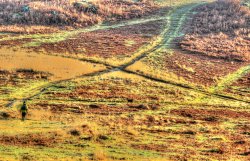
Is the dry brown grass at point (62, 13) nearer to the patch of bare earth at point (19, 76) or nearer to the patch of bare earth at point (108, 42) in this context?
the patch of bare earth at point (108, 42)

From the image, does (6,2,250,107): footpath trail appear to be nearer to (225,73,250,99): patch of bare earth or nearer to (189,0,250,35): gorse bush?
(225,73,250,99): patch of bare earth

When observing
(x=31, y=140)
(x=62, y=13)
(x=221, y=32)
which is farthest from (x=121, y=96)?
(x=62, y=13)

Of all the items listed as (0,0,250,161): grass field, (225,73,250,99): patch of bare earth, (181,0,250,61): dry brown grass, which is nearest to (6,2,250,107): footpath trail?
(0,0,250,161): grass field

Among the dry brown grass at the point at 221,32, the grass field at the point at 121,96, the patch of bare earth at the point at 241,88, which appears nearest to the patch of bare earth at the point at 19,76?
the grass field at the point at 121,96

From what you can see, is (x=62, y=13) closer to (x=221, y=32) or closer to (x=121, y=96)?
(x=221, y=32)

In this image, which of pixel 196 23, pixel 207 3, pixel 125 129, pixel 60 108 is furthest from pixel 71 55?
pixel 207 3
